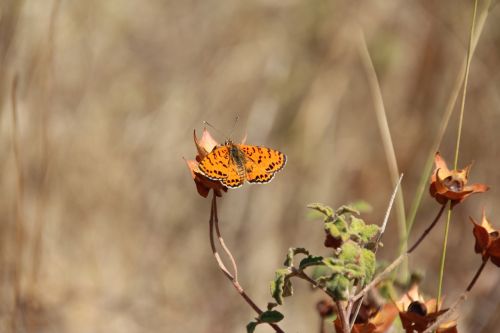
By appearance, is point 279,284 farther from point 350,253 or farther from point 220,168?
point 220,168

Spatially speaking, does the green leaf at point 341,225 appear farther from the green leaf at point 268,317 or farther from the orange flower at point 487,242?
the orange flower at point 487,242

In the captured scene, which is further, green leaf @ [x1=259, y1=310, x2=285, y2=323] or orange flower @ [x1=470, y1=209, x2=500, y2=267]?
orange flower @ [x1=470, y1=209, x2=500, y2=267]

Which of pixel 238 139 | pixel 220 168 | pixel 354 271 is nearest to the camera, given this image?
pixel 354 271

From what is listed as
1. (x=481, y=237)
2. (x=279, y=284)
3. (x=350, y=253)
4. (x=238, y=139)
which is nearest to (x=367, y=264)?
(x=350, y=253)

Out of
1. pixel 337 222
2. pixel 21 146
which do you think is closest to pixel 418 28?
pixel 21 146

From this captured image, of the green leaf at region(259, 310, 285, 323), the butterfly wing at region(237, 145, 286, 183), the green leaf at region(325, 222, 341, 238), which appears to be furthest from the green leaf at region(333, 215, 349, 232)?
the butterfly wing at region(237, 145, 286, 183)

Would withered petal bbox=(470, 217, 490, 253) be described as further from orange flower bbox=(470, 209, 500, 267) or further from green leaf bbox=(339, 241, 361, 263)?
green leaf bbox=(339, 241, 361, 263)
